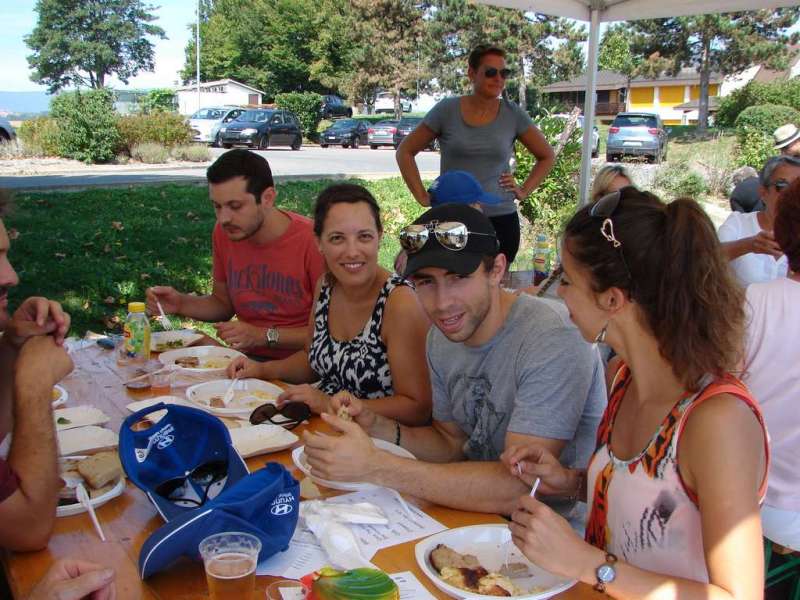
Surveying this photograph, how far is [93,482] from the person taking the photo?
189cm

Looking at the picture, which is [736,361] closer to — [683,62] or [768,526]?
[768,526]

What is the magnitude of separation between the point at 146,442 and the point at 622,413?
121 centimetres

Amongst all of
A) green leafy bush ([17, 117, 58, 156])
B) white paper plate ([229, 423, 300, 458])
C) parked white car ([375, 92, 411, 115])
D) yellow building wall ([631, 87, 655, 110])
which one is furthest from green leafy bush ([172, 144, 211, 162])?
yellow building wall ([631, 87, 655, 110])

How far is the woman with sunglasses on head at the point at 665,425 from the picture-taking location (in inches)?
53.5

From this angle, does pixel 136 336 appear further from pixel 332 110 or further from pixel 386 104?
pixel 386 104

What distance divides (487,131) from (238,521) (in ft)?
13.0

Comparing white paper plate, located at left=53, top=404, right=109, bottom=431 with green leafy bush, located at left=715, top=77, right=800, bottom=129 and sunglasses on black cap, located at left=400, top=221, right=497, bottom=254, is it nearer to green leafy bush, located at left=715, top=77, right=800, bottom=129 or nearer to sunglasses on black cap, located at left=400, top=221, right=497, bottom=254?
sunglasses on black cap, located at left=400, top=221, right=497, bottom=254

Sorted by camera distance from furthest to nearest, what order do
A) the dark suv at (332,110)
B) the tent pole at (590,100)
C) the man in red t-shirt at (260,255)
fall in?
the dark suv at (332,110) → the tent pole at (590,100) → the man in red t-shirt at (260,255)

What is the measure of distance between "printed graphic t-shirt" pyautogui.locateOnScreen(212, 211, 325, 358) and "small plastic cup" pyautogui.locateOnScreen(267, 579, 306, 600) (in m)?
2.24

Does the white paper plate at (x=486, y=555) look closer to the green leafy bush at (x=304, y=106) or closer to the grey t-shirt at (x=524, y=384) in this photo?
the grey t-shirt at (x=524, y=384)

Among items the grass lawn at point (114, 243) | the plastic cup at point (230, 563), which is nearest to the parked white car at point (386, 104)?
the grass lawn at point (114, 243)

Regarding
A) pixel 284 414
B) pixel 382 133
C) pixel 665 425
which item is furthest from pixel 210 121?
pixel 665 425

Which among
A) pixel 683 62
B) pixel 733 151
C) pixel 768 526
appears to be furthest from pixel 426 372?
pixel 683 62

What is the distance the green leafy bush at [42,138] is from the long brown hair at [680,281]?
1822 centimetres
